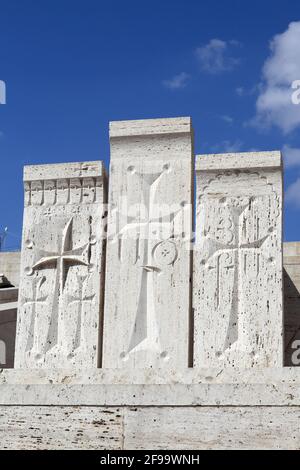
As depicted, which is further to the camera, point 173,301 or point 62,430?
point 173,301

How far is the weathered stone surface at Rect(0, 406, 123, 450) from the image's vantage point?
705 centimetres

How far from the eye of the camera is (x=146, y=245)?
7883 mm

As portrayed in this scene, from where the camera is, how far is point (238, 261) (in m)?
7.70

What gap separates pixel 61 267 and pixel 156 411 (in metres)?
1.70

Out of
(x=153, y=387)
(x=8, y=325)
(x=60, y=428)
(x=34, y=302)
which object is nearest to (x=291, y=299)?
(x=8, y=325)

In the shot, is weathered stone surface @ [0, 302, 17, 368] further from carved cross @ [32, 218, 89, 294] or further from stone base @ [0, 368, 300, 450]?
stone base @ [0, 368, 300, 450]

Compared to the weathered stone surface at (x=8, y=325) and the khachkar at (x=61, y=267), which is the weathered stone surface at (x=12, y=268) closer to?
the weathered stone surface at (x=8, y=325)

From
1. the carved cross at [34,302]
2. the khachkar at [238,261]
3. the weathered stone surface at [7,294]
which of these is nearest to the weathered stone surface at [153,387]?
the khachkar at [238,261]

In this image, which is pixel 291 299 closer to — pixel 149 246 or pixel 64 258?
pixel 149 246
